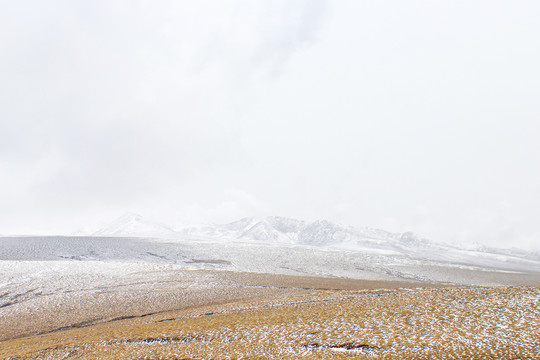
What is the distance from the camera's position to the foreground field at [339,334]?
14516mm

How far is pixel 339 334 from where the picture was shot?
653 inches

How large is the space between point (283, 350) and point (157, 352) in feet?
19.7

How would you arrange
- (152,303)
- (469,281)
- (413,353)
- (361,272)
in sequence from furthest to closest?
(361,272) < (469,281) < (152,303) < (413,353)

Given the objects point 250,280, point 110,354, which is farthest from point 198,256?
point 110,354

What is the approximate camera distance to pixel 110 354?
16.2 metres

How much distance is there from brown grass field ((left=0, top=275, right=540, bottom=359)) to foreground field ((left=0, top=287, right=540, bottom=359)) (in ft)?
0.15

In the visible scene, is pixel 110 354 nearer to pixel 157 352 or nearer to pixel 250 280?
pixel 157 352

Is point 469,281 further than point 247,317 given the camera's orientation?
Yes

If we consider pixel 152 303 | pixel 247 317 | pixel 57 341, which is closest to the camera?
pixel 57 341

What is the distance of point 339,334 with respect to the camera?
16578 mm

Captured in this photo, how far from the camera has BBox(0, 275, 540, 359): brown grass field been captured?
14.5m

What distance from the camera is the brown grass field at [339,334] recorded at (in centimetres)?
1450

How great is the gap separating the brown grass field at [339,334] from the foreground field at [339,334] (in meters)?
0.04

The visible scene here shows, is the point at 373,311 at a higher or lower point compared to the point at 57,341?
higher
